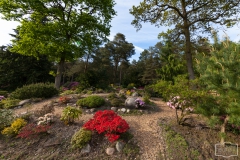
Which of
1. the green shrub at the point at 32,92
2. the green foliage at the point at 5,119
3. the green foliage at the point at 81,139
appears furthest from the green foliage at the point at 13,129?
the green shrub at the point at 32,92

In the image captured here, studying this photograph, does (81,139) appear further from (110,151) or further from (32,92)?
(32,92)

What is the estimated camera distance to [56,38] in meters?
9.69

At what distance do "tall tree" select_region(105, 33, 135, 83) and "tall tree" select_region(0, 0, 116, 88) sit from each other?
54.8 feet

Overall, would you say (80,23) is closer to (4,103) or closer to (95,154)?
(4,103)

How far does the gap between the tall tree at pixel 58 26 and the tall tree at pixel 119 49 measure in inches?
658

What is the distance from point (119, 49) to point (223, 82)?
25760 millimetres

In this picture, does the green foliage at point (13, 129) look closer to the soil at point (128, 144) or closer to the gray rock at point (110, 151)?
the soil at point (128, 144)

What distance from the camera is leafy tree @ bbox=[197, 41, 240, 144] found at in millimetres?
3027

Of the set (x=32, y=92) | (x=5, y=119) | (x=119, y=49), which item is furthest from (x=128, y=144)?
(x=119, y=49)

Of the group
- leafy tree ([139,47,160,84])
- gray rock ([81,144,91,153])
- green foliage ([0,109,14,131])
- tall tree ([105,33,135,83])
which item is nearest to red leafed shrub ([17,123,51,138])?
green foliage ([0,109,14,131])

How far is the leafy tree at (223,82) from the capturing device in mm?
3027

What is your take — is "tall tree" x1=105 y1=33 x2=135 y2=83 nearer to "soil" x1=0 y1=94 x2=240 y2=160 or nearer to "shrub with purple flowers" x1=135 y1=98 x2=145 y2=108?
"shrub with purple flowers" x1=135 y1=98 x2=145 y2=108

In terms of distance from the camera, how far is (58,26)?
933 cm

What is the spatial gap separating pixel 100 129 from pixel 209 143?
10.6 ft
